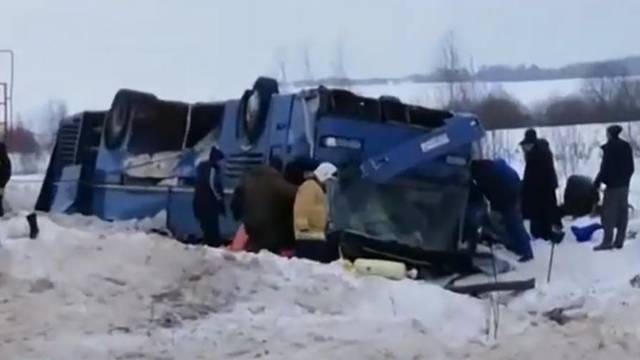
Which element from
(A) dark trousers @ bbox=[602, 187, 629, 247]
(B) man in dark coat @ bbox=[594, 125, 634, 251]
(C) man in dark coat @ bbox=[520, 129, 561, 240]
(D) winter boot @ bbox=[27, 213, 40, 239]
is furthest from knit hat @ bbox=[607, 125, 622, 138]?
(D) winter boot @ bbox=[27, 213, 40, 239]

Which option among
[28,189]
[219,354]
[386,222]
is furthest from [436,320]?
[28,189]

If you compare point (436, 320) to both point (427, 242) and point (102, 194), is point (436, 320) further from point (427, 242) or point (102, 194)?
point (102, 194)

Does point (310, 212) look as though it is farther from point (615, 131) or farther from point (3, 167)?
point (3, 167)

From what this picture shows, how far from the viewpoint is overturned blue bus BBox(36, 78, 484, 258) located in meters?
14.6

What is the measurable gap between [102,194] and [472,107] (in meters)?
33.3

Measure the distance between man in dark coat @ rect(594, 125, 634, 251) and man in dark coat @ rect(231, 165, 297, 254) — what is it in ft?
16.4

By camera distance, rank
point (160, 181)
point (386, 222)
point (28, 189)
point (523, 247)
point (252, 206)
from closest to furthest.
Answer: point (252, 206) < point (386, 222) < point (523, 247) < point (160, 181) < point (28, 189)

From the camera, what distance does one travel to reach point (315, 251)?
11.3 m

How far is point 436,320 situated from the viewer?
328 inches

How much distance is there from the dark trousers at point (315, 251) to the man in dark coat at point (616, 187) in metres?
5.16

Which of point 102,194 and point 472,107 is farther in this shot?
point 472,107

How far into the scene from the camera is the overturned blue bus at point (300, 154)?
14.6 m

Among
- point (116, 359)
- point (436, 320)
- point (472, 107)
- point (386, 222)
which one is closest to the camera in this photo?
point (116, 359)

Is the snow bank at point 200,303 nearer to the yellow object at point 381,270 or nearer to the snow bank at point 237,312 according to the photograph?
the snow bank at point 237,312
